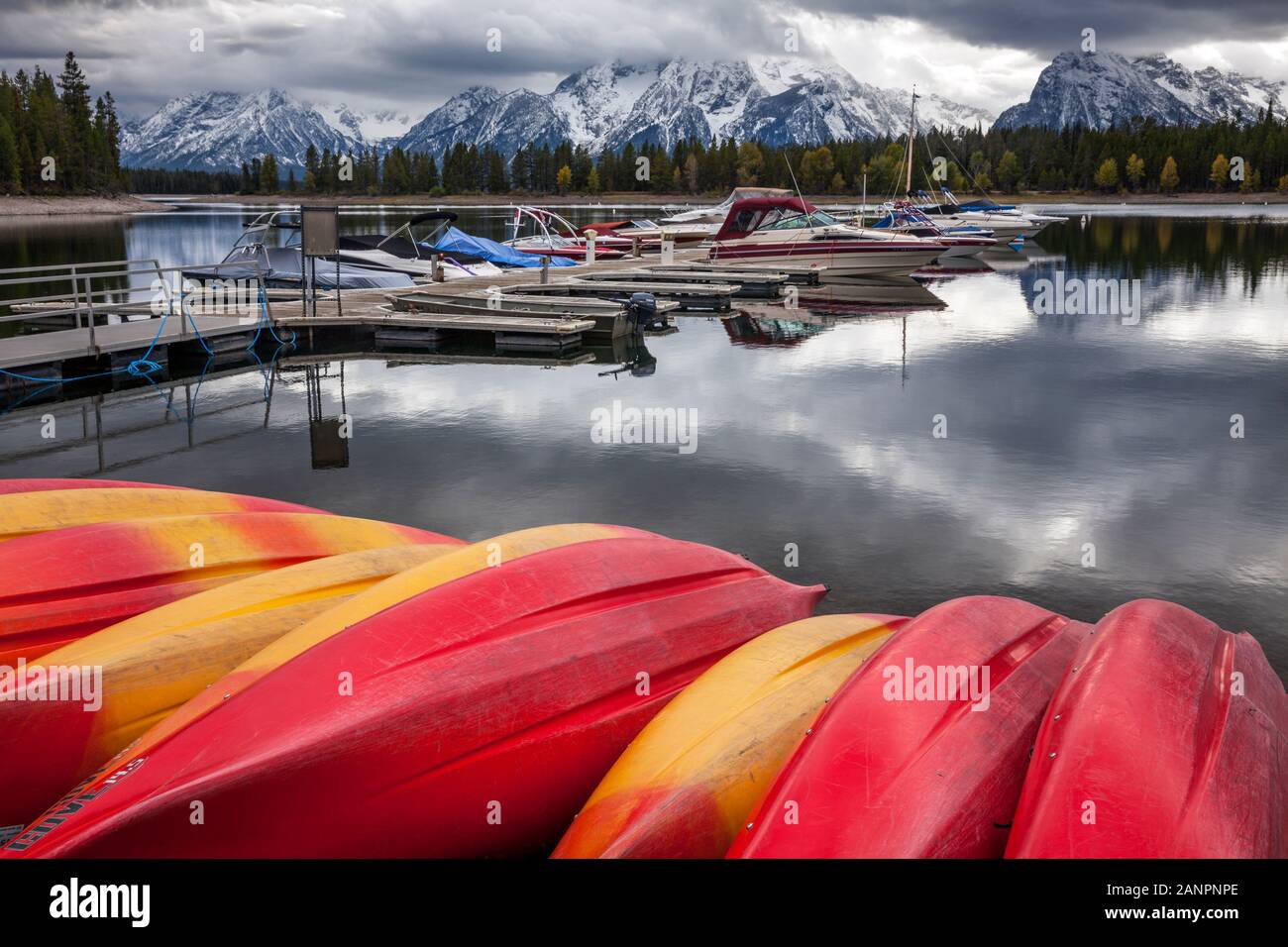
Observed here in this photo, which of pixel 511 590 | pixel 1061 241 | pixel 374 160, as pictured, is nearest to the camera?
pixel 511 590

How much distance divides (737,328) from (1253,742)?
70.6 feet

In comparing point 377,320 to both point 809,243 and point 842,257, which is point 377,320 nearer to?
point 842,257

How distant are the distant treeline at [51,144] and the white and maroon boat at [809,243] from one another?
95945 millimetres

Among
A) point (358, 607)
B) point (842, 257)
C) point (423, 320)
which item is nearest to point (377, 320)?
point (423, 320)

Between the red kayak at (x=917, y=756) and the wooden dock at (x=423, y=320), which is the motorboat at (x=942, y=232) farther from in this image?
the red kayak at (x=917, y=756)

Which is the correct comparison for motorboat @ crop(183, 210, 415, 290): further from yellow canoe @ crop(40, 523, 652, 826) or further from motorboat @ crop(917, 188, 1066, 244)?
motorboat @ crop(917, 188, 1066, 244)

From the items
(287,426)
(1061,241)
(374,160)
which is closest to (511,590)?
(287,426)

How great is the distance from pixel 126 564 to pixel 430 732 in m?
2.61

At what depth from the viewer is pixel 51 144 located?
125 metres

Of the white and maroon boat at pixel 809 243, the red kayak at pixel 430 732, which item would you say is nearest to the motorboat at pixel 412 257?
the white and maroon boat at pixel 809 243

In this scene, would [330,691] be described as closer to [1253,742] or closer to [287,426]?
[1253,742]

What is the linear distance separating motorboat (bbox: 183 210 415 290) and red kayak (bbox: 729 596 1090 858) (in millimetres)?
24605
